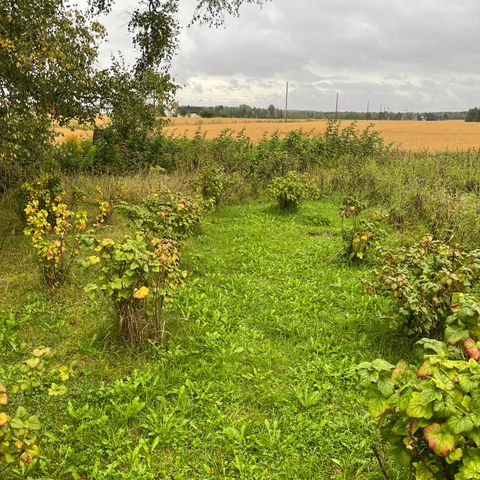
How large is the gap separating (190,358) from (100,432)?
981mm

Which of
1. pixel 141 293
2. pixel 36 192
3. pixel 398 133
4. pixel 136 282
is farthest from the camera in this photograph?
pixel 398 133

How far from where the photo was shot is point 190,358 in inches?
139

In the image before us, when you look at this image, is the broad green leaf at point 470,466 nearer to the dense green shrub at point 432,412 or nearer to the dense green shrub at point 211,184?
the dense green shrub at point 432,412

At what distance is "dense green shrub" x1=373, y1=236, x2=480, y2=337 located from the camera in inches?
135

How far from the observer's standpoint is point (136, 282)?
3.38 metres

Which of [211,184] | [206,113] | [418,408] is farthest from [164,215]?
[206,113]

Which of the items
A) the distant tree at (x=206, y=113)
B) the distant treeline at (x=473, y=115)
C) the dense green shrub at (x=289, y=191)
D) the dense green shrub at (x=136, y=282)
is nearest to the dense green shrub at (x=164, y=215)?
the dense green shrub at (x=136, y=282)

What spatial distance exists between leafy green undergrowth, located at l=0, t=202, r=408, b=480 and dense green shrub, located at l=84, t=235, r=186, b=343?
0.66 feet

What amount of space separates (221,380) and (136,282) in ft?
3.42

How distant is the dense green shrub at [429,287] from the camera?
135 inches

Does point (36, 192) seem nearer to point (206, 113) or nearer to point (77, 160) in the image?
point (77, 160)

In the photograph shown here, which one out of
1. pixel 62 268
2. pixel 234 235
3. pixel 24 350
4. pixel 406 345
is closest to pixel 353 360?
pixel 406 345

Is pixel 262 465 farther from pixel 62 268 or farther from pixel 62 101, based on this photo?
pixel 62 101

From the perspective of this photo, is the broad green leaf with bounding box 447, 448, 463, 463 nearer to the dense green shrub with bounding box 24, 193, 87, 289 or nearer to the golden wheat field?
the dense green shrub with bounding box 24, 193, 87, 289
